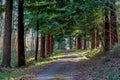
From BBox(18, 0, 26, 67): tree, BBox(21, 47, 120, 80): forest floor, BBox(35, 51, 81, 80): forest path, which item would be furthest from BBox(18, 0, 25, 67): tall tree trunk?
BBox(21, 47, 120, 80): forest floor

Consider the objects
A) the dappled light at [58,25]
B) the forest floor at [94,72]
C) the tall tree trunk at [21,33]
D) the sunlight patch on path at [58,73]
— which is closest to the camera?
the forest floor at [94,72]

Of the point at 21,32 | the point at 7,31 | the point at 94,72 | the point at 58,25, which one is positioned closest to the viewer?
the point at 94,72

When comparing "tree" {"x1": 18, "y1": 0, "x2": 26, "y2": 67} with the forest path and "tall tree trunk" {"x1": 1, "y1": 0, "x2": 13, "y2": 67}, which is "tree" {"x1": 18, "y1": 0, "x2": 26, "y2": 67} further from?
the forest path

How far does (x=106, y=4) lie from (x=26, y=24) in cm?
1392

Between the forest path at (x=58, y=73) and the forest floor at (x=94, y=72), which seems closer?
the forest floor at (x=94, y=72)

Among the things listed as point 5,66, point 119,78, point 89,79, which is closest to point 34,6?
point 5,66

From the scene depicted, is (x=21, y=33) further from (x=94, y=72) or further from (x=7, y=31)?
(x=94, y=72)

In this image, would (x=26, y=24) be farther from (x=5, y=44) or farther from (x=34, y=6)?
(x=5, y=44)

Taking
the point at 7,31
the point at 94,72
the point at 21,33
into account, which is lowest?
the point at 94,72

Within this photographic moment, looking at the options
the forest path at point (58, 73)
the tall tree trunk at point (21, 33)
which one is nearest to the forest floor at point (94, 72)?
the forest path at point (58, 73)

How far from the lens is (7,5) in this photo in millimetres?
20844

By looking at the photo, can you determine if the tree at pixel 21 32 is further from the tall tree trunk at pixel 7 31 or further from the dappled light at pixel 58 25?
the tall tree trunk at pixel 7 31

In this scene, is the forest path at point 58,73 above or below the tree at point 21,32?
below

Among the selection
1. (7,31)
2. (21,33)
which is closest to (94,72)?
(7,31)
